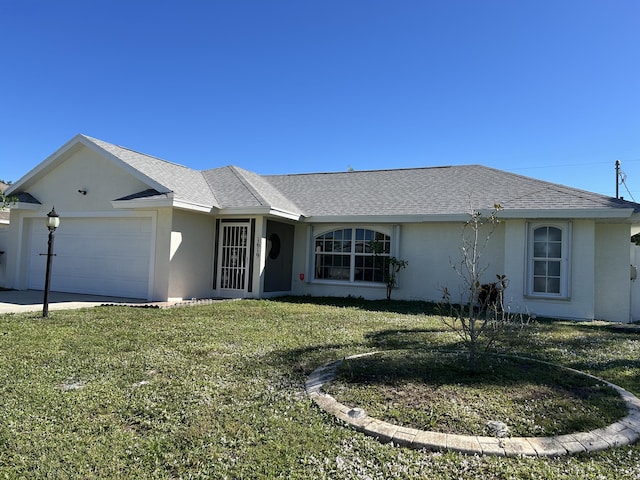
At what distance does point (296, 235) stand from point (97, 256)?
6.74 meters

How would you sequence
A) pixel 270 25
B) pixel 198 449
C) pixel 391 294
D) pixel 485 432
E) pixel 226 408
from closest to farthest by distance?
pixel 198 449 → pixel 485 432 → pixel 226 408 → pixel 270 25 → pixel 391 294

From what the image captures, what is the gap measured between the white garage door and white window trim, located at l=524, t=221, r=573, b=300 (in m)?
10.9

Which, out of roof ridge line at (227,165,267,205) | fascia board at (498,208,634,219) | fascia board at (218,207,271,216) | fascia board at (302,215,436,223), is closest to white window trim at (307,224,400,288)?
fascia board at (302,215,436,223)

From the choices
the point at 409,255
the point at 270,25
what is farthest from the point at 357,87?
the point at 409,255

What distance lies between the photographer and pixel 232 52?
1411 cm

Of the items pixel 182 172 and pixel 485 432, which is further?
pixel 182 172

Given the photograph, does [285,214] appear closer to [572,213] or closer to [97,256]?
[97,256]

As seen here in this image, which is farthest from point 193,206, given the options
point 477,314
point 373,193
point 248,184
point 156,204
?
point 477,314

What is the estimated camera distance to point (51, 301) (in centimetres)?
1124

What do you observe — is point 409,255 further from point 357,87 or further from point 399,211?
point 357,87

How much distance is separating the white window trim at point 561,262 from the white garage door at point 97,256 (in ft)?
35.9

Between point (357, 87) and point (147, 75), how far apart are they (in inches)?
321

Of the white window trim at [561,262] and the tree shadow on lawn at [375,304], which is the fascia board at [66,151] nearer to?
the tree shadow on lawn at [375,304]

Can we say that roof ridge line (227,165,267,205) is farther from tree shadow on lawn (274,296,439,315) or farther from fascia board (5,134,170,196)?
tree shadow on lawn (274,296,439,315)
